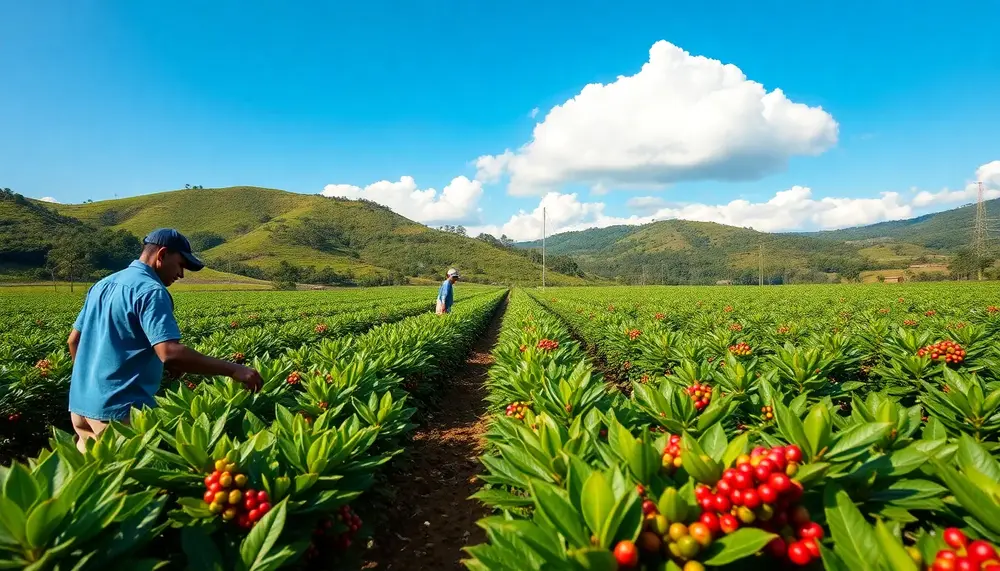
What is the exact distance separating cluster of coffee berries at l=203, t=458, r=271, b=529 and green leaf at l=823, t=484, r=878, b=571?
6.13ft

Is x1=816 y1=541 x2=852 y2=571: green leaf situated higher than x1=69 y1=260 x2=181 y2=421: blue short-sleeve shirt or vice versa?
x1=69 y1=260 x2=181 y2=421: blue short-sleeve shirt

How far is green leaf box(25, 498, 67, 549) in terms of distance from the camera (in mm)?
1283

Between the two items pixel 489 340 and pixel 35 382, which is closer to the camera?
pixel 35 382

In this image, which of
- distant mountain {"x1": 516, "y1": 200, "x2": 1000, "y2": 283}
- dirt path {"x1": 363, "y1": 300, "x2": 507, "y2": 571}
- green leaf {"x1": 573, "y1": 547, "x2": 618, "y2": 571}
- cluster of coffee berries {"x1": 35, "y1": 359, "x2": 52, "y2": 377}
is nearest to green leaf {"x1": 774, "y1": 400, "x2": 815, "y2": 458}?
green leaf {"x1": 573, "y1": 547, "x2": 618, "y2": 571}

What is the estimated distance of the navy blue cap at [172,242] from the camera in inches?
116

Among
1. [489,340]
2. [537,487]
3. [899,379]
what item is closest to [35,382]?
[537,487]

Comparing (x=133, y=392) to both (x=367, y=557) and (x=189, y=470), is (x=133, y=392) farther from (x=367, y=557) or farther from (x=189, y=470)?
(x=367, y=557)

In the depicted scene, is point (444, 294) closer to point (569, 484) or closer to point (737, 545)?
point (569, 484)

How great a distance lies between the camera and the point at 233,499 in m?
1.65

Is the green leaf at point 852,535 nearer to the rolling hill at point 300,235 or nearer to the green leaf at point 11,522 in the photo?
the green leaf at point 11,522

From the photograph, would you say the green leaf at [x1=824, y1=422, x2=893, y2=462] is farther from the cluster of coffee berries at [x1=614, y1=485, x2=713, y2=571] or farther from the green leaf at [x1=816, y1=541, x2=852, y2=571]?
the cluster of coffee berries at [x1=614, y1=485, x2=713, y2=571]

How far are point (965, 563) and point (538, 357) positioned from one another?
3.60 metres

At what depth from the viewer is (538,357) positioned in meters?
4.51

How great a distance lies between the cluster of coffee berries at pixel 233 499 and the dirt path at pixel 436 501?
1219 mm
